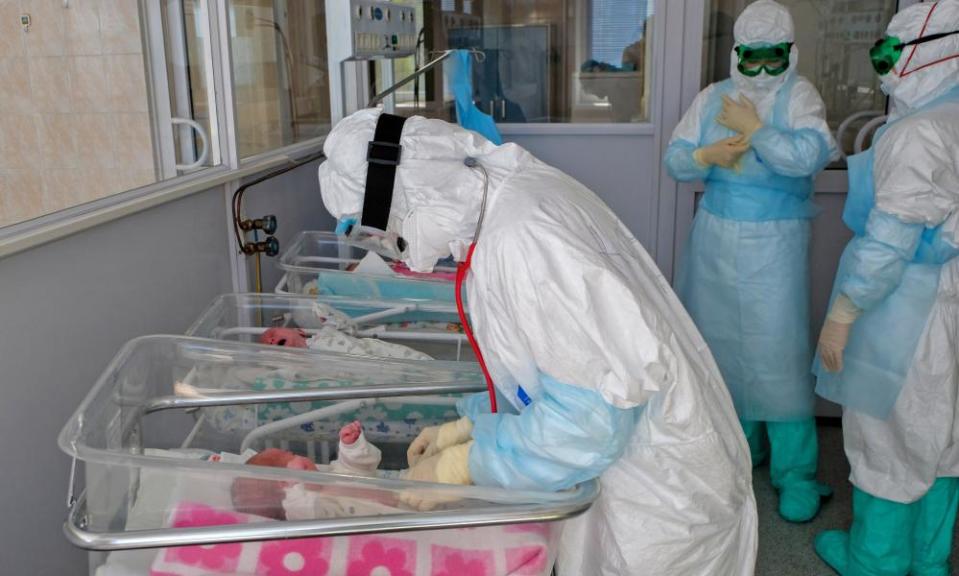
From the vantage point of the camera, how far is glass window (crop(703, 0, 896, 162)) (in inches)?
116

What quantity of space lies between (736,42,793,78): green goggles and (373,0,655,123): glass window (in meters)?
0.68

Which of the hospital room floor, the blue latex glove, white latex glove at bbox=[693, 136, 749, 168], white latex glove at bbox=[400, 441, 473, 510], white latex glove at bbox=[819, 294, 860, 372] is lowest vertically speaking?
the hospital room floor

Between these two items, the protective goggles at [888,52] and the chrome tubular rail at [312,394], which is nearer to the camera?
the chrome tubular rail at [312,394]

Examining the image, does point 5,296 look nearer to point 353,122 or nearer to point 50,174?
point 353,122

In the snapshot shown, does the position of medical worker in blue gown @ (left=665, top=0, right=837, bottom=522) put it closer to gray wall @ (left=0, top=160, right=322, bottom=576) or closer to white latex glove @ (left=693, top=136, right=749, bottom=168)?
white latex glove @ (left=693, top=136, right=749, bottom=168)

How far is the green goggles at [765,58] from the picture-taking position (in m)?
2.39

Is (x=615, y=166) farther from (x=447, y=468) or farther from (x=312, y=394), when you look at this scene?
(x=447, y=468)

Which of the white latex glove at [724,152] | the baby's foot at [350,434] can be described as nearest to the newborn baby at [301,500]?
the baby's foot at [350,434]

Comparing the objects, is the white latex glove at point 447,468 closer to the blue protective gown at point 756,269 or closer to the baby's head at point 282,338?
the baby's head at point 282,338

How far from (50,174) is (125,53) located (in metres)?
0.49

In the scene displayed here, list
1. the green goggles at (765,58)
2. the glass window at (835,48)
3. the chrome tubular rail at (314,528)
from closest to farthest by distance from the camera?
the chrome tubular rail at (314,528)
the green goggles at (765,58)
the glass window at (835,48)

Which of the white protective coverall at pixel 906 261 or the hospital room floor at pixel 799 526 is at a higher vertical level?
the white protective coverall at pixel 906 261

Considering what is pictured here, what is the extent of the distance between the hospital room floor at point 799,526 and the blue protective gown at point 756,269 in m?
0.28

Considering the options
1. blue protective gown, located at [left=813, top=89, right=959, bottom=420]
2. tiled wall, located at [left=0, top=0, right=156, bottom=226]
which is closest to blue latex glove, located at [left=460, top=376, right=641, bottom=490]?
blue protective gown, located at [left=813, top=89, right=959, bottom=420]
